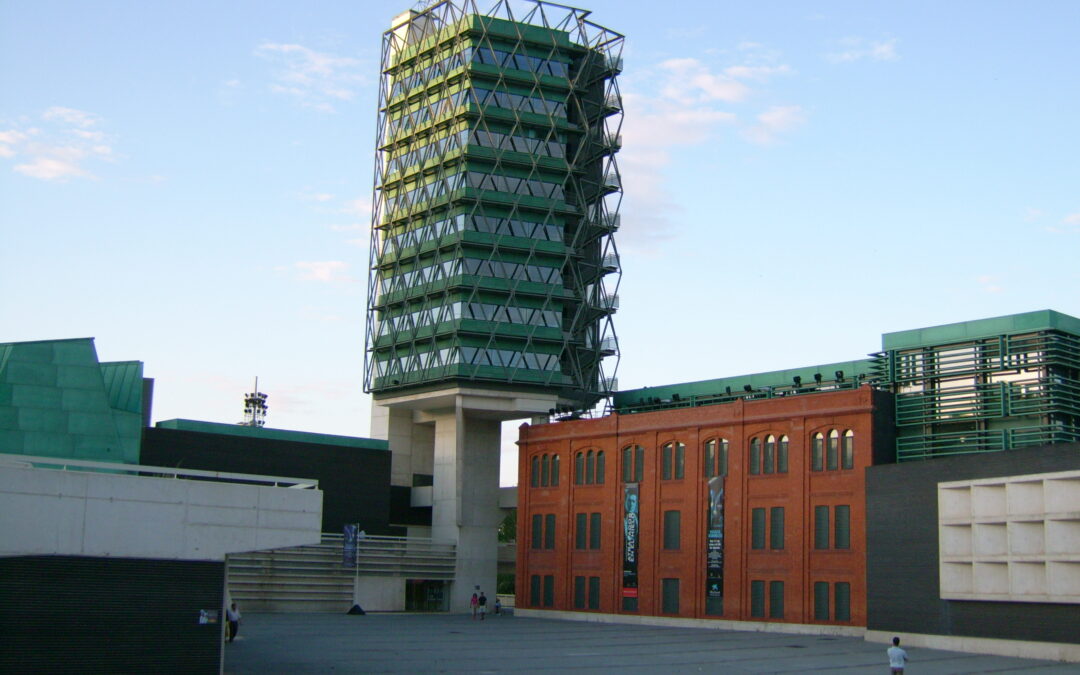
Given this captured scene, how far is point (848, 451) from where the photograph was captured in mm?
64125

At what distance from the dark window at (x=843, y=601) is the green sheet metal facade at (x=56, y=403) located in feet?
119

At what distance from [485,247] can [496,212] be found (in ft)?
9.33

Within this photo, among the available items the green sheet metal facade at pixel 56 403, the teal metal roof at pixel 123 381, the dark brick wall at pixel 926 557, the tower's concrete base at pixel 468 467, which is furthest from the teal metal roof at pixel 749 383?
the green sheet metal facade at pixel 56 403

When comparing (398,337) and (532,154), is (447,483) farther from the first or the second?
(532,154)

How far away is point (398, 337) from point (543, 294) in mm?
12154

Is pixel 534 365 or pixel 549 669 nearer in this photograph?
pixel 549 669

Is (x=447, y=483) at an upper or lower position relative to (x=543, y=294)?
lower

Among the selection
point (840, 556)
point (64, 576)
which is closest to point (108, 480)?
point (64, 576)

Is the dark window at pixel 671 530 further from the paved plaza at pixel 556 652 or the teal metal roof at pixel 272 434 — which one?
the teal metal roof at pixel 272 434

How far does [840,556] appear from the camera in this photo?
6325 cm

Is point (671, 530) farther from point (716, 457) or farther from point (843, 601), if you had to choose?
point (843, 601)

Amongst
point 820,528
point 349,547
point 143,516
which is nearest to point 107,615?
point 143,516

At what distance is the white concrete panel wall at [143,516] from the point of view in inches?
1176

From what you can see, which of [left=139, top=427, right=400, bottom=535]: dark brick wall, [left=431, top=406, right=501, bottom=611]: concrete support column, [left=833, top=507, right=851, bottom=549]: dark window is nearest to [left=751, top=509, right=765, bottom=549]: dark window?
[left=833, top=507, right=851, bottom=549]: dark window
